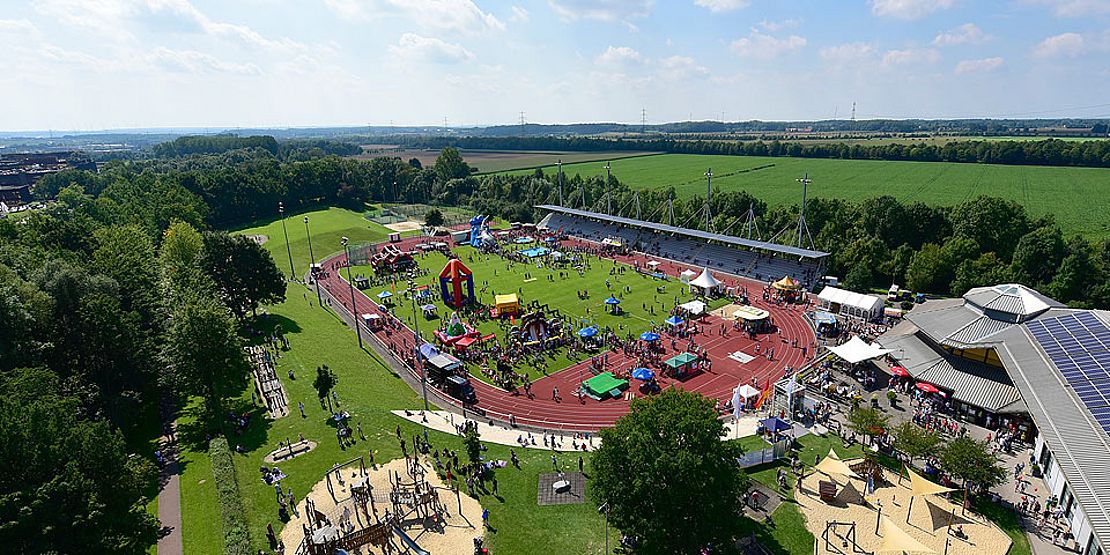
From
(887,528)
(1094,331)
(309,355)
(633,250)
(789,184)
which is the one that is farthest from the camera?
(789,184)

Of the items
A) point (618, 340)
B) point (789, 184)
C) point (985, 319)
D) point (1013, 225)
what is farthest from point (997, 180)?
point (618, 340)

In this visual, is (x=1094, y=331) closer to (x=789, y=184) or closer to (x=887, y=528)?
(x=887, y=528)

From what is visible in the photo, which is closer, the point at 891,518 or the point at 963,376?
the point at 891,518

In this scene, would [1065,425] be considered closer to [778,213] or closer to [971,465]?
[971,465]

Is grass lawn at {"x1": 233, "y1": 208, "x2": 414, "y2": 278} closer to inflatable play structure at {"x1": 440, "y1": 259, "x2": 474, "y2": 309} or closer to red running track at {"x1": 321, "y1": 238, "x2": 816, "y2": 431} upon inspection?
inflatable play structure at {"x1": 440, "y1": 259, "x2": 474, "y2": 309}

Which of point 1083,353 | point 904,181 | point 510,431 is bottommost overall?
point 510,431

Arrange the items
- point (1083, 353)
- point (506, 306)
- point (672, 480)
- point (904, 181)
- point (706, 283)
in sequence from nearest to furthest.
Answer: point (672, 480) < point (1083, 353) < point (506, 306) < point (706, 283) < point (904, 181)

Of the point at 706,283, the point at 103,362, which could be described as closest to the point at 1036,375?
the point at 706,283

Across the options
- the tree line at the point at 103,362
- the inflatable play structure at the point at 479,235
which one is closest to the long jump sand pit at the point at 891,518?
the tree line at the point at 103,362
